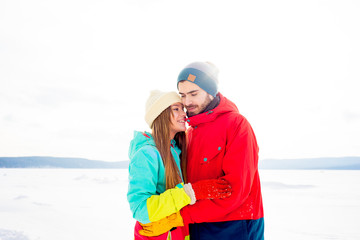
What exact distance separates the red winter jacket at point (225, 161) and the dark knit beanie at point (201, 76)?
144 millimetres

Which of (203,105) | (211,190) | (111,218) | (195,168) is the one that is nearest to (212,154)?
(195,168)

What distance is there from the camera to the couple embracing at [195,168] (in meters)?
1.83

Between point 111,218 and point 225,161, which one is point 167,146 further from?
point 111,218

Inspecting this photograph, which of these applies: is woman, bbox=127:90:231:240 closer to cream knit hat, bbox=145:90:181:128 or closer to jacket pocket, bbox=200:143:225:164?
cream knit hat, bbox=145:90:181:128

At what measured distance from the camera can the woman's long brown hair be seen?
6.55ft

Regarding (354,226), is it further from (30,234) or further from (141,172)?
(30,234)

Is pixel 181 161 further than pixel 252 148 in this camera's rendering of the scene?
Yes

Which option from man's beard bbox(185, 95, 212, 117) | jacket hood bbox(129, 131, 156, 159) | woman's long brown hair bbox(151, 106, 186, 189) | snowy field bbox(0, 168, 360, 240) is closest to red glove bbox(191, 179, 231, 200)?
woman's long brown hair bbox(151, 106, 186, 189)

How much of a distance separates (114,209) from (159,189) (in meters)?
7.41

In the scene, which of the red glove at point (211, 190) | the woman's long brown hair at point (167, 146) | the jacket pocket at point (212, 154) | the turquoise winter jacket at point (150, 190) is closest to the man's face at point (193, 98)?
the woman's long brown hair at point (167, 146)

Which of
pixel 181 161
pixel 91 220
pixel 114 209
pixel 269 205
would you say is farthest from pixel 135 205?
pixel 269 205

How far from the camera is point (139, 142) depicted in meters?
2.08

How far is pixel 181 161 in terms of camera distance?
2.31m

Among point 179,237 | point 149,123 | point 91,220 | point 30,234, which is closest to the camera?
point 179,237
